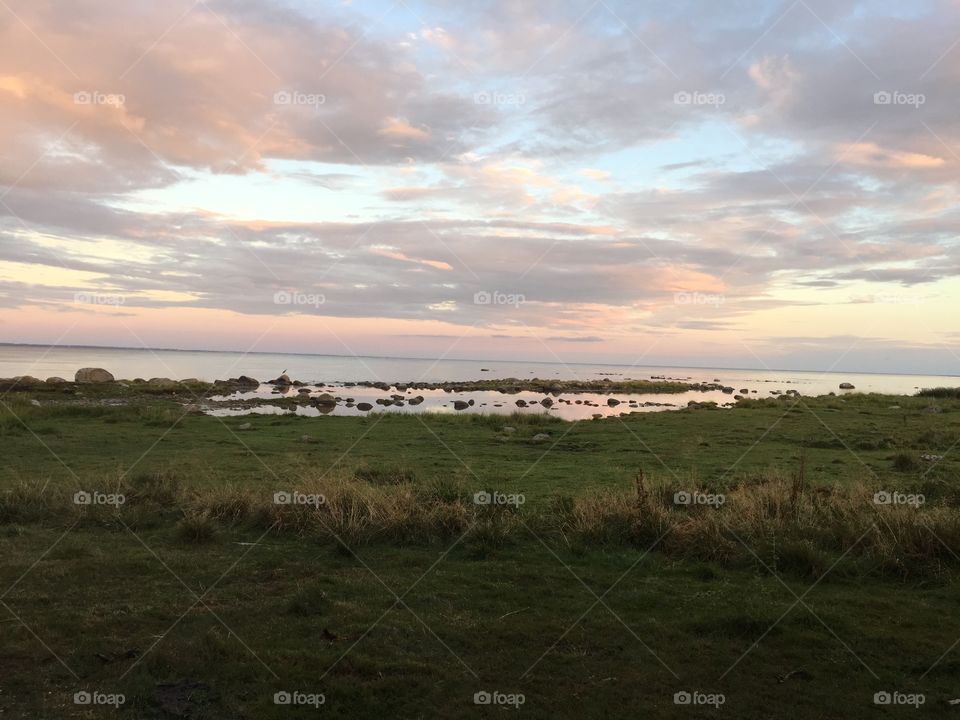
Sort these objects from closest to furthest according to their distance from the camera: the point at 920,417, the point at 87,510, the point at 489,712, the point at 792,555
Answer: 1. the point at 489,712
2. the point at 792,555
3. the point at 87,510
4. the point at 920,417

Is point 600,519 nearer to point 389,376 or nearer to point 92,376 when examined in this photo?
point 92,376

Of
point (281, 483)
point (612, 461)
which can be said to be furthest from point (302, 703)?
point (612, 461)

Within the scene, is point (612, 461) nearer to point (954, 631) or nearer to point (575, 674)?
point (954, 631)

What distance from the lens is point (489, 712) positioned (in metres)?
4.93

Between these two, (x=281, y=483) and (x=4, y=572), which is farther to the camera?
(x=281, y=483)

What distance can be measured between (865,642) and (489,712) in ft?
12.3

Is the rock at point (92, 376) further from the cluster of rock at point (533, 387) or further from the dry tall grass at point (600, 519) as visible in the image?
the dry tall grass at point (600, 519)

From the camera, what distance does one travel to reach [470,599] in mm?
7180

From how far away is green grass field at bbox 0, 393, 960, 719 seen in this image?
5.20m

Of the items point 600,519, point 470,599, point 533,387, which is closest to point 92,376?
point 533,387

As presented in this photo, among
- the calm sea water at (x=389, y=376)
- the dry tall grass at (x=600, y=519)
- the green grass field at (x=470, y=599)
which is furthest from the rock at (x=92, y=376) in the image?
the dry tall grass at (x=600, y=519)

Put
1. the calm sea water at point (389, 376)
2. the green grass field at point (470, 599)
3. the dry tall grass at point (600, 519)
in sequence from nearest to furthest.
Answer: the green grass field at point (470, 599), the dry tall grass at point (600, 519), the calm sea water at point (389, 376)

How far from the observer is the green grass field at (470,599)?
17.0 ft

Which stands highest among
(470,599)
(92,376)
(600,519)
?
(92,376)
